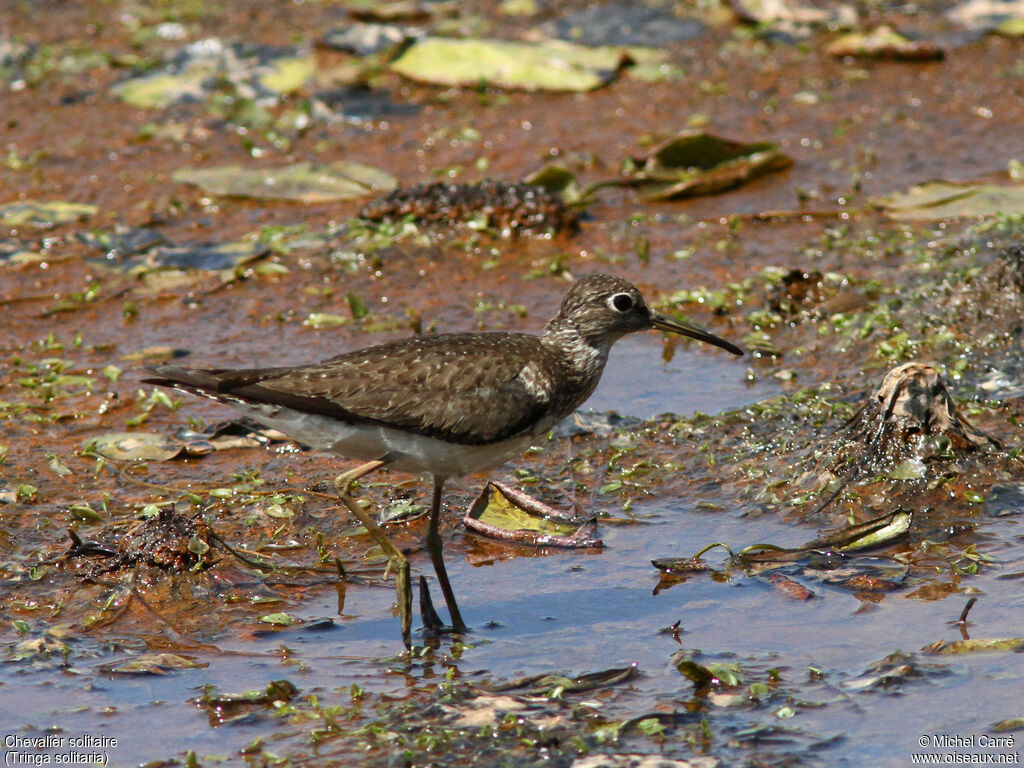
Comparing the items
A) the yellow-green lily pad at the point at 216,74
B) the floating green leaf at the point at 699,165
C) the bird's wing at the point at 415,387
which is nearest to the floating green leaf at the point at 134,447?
the bird's wing at the point at 415,387

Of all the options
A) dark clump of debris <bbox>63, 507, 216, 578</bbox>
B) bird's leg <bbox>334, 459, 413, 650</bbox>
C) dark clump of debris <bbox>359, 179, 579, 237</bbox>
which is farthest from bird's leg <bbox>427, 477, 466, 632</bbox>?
dark clump of debris <bbox>359, 179, 579, 237</bbox>

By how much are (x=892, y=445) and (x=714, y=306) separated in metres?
2.51

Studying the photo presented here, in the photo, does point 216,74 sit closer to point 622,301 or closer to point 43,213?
point 43,213

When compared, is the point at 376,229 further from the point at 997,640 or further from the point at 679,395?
the point at 997,640

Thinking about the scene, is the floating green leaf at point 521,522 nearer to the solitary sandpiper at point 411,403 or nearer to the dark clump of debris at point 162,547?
the solitary sandpiper at point 411,403

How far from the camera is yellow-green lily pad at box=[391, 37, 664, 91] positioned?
13375mm

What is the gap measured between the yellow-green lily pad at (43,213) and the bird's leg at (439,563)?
616cm

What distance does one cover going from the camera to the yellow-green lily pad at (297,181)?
1156cm

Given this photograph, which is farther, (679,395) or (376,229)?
(376,229)

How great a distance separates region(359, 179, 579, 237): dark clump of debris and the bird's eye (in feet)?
12.3

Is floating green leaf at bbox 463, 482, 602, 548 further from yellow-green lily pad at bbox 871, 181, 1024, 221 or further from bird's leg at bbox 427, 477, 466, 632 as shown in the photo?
yellow-green lily pad at bbox 871, 181, 1024, 221

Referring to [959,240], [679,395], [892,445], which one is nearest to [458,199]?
[679,395]

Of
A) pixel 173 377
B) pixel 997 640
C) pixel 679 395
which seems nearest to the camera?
pixel 997 640

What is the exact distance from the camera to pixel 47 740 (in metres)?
5.07
